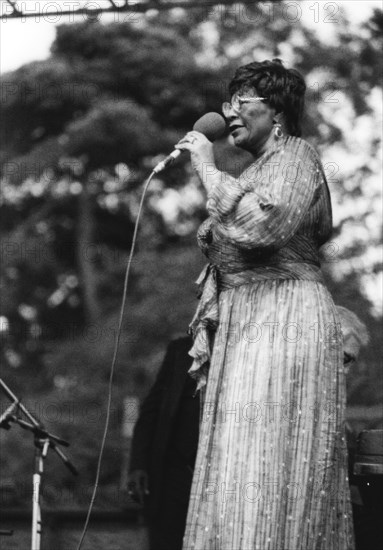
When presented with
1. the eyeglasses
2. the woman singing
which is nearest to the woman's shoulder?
the woman singing

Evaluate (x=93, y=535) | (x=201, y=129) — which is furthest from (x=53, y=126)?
(x=201, y=129)

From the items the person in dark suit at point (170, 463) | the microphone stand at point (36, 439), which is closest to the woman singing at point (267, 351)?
the microphone stand at point (36, 439)

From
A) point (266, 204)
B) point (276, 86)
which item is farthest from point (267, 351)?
point (276, 86)

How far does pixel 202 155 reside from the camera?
3008 millimetres

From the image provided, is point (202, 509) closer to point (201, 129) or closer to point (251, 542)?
point (251, 542)

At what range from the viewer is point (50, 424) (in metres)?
11.4

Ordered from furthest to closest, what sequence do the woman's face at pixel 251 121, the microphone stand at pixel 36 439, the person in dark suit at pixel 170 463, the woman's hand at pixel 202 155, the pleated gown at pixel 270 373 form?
the person in dark suit at pixel 170 463
the microphone stand at pixel 36 439
the woman's face at pixel 251 121
the woman's hand at pixel 202 155
the pleated gown at pixel 270 373

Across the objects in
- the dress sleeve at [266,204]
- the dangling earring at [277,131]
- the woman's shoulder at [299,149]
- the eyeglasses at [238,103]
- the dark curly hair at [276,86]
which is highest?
the dark curly hair at [276,86]

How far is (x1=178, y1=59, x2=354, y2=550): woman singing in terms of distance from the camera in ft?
9.20

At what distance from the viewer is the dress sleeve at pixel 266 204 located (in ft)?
9.48

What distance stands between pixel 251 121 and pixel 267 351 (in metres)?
0.68

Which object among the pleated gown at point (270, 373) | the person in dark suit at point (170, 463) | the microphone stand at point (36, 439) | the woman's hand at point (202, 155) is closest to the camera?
the pleated gown at point (270, 373)

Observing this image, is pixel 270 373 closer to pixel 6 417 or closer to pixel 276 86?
pixel 276 86

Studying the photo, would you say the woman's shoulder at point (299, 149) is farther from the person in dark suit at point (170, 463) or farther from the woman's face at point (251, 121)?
the person in dark suit at point (170, 463)
